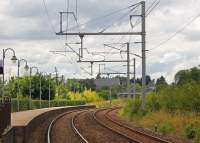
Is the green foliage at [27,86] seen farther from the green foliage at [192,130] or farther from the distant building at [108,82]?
the green foliage at [192,130]

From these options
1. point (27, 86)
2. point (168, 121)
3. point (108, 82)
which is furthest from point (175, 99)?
point (108, 82)

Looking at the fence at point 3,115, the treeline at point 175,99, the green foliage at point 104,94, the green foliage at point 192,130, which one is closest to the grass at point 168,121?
the green foliage at point 192,130

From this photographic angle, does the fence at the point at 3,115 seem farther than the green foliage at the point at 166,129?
No

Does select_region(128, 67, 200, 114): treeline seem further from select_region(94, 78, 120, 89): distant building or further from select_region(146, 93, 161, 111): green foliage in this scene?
select_region(94, 78, 120, 89): distant building

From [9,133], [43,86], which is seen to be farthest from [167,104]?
[43,86]

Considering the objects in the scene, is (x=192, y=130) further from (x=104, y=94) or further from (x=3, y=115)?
(x=104, y=94)

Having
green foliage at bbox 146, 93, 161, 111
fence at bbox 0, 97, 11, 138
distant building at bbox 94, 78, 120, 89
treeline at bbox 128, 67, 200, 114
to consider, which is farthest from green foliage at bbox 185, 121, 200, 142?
distant building at bbox 94, 78, 120, 89

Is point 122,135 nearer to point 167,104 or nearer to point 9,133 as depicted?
point 9,133

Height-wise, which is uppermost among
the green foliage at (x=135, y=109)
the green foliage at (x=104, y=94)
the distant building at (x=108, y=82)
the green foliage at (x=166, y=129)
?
the distant building at (x=108, y=82)

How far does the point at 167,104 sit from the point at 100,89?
5674 inches

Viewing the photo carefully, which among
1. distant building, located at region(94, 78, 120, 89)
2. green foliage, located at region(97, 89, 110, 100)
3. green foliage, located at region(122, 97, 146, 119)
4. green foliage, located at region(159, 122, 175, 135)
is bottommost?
green foliage, located at region(159, 122, 175, 135)

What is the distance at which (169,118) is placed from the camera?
40.3 metres

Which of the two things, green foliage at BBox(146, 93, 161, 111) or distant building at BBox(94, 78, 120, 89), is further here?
distant building at BBox(94, 78, 120, 89)

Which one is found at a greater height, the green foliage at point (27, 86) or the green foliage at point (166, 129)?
the green foliage at point (27, 86)
